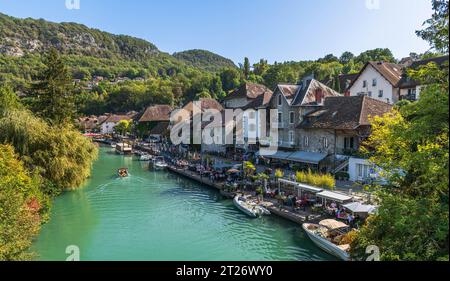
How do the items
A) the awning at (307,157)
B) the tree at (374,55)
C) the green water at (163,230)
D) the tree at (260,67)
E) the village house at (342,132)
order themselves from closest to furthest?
the green water at (163,230), the village house at (342,132), the awning at (307,157), the tree at (374,55), the tree at (260,67)

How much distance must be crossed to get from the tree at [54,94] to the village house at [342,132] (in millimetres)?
25529

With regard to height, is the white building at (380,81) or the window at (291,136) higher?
the white building at (380,81)

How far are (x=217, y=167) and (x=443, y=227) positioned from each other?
35818 mm

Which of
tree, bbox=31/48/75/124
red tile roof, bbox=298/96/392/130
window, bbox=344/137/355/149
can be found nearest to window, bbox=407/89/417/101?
red tile roof, bbox=298/96/392/130

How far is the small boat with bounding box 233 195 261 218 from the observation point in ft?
94.0

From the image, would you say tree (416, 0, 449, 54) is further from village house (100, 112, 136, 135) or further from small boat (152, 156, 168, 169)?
village house (100, 112, 136, 135)

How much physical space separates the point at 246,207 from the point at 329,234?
28.5ft

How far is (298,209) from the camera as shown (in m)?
28.2

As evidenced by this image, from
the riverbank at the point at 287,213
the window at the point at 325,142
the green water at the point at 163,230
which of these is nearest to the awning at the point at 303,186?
the riverbank at the point at 287,213

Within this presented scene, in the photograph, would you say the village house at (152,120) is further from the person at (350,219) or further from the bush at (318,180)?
the person at (350,219)

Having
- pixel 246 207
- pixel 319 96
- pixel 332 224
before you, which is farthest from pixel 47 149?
pixel 319 96

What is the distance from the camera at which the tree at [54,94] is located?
40.7 meters

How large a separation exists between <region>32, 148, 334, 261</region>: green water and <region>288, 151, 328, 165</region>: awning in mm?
8697

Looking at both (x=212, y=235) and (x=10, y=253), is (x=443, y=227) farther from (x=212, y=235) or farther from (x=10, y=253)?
(x=212, y=235)
